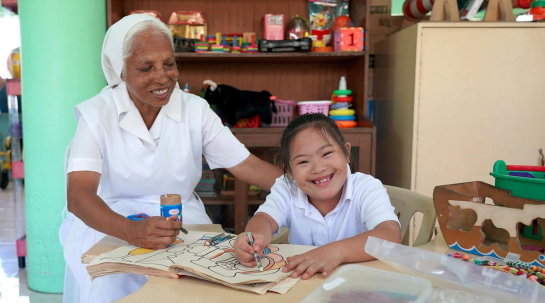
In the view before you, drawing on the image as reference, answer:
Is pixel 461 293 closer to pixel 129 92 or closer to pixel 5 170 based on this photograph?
pixel 129 92

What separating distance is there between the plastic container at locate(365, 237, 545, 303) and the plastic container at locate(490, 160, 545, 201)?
1.41ft

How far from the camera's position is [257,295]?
92 centimetres

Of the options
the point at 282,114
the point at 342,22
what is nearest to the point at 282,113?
the point at 282,114

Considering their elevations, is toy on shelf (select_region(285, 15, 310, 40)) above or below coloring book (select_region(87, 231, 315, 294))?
above

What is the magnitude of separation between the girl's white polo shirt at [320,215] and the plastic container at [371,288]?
1.75ft

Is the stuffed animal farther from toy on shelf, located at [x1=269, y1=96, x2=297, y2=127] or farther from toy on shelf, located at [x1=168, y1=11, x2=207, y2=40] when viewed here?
toy on shelf, located at [x1=168, y1=11, x2=207, y2=40]

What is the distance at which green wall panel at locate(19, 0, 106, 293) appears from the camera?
104 inches

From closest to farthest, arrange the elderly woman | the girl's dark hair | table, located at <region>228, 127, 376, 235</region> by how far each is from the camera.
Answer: the girl's dark hair, the elderly woman, table, located at <region>228, 127, 376, 235</region>

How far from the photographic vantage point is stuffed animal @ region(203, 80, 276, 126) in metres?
2.93

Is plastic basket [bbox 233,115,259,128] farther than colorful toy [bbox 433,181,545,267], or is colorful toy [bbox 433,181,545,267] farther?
plastic basket [bbox 233,115,259,128]

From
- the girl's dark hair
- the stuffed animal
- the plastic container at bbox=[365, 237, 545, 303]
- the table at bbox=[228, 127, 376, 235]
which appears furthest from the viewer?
the stuffed animal

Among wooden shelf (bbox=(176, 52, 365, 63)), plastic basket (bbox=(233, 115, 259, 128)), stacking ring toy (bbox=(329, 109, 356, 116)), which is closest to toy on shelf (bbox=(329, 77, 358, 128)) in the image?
stacking ring toy (bbox=(329, 109, 356, 116))

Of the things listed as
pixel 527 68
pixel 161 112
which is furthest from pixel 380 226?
pixel 527 68

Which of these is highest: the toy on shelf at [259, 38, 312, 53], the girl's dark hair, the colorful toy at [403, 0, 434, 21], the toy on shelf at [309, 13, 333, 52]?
the colorful toy at [403, 0, 434, 21]
